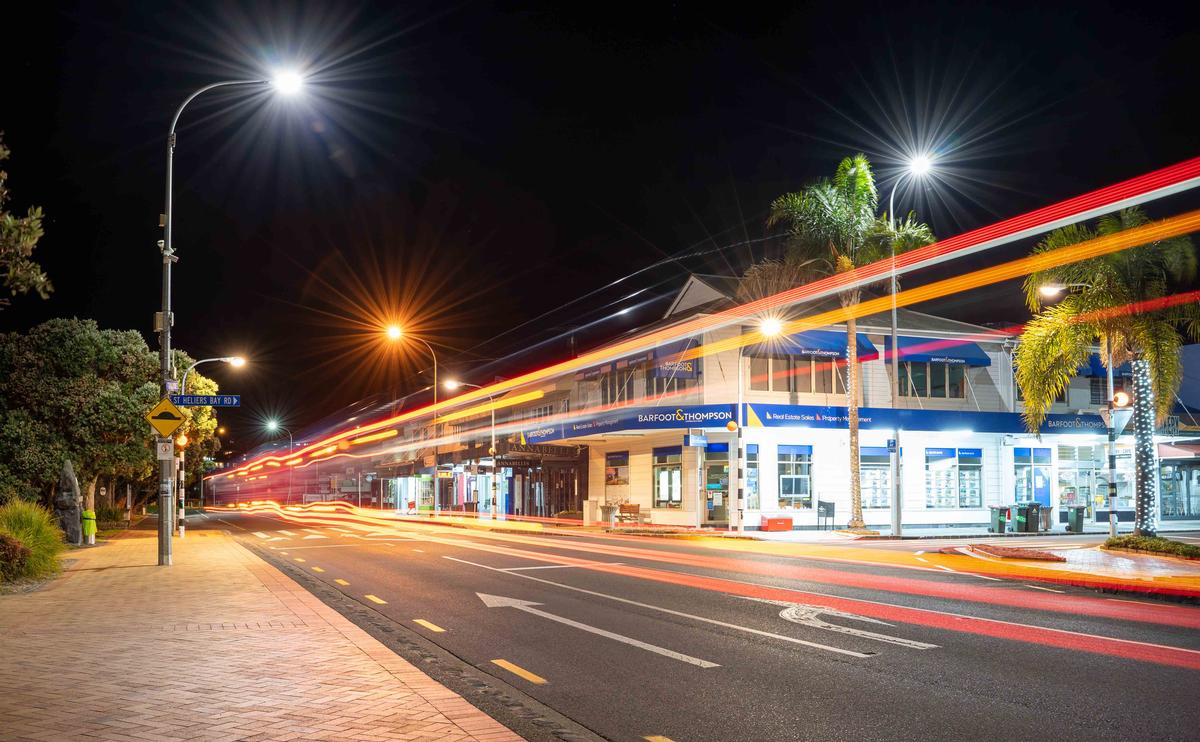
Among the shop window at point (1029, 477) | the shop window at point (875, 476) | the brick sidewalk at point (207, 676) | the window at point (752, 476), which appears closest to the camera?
the brick sidewalk at point (207, 676)

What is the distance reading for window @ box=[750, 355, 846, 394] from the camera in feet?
127

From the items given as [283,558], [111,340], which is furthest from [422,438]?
[283,558]

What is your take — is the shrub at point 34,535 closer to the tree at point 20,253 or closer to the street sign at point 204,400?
the street sign at point 204,400

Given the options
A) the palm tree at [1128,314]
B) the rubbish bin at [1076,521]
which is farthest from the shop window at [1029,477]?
the palm tree at [1128,314]

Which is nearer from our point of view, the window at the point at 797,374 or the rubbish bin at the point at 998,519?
the rubbish bin at the point at 998,519

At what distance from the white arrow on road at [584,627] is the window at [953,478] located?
30.5m

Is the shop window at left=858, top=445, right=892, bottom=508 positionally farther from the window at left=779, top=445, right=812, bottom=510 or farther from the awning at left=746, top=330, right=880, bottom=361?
the awning at left=746, top=330, right=880, bottom=361

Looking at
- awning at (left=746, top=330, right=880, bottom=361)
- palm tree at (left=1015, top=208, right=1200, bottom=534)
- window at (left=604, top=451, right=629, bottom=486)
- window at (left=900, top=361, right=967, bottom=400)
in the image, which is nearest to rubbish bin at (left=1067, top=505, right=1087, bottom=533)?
window at (left=900, top=361, right=967, bottom=400)

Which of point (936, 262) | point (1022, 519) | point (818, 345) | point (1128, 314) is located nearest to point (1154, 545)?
point (1128, 314)

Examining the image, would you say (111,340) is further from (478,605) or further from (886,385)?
(886,385)

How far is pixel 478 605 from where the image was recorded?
13414 mm

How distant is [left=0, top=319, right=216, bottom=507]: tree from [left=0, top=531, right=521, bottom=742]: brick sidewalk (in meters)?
17.1

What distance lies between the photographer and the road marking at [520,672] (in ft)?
27.4

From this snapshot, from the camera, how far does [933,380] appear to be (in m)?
41.4
